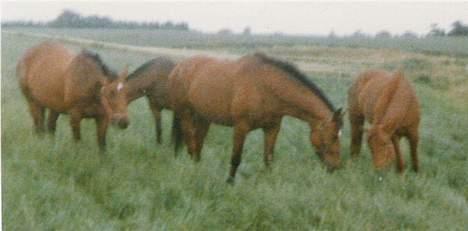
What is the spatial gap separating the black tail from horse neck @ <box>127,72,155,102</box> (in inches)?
12.5


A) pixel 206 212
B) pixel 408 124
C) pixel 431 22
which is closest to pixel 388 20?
pixel 431 22

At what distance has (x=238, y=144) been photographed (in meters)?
4.52

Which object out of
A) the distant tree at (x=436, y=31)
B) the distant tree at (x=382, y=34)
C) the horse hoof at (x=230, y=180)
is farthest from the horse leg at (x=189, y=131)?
the distant tree at (x=436, y=31)

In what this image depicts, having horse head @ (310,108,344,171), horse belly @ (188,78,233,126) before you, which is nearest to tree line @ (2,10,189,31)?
horse belly @ (188,78,233,126)

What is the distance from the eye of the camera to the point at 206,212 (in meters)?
3.86

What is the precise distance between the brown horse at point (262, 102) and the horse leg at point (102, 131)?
0.53 metres

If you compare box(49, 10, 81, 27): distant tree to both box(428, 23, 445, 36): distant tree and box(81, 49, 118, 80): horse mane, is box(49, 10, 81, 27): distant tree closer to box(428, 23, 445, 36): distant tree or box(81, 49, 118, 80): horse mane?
box(81, 49, 118, 80): horse mane

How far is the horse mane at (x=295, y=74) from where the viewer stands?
4477 millimetres

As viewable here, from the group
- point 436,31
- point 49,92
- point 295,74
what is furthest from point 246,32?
point 49,92

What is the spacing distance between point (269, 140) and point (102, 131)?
0.93 metres

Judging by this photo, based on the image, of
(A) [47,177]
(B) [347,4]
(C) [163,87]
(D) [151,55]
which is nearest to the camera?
(A) [47,177]

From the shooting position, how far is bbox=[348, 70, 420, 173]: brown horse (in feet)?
14.9

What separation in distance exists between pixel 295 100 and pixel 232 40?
1.63 ft

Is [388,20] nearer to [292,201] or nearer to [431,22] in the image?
[431,22]
